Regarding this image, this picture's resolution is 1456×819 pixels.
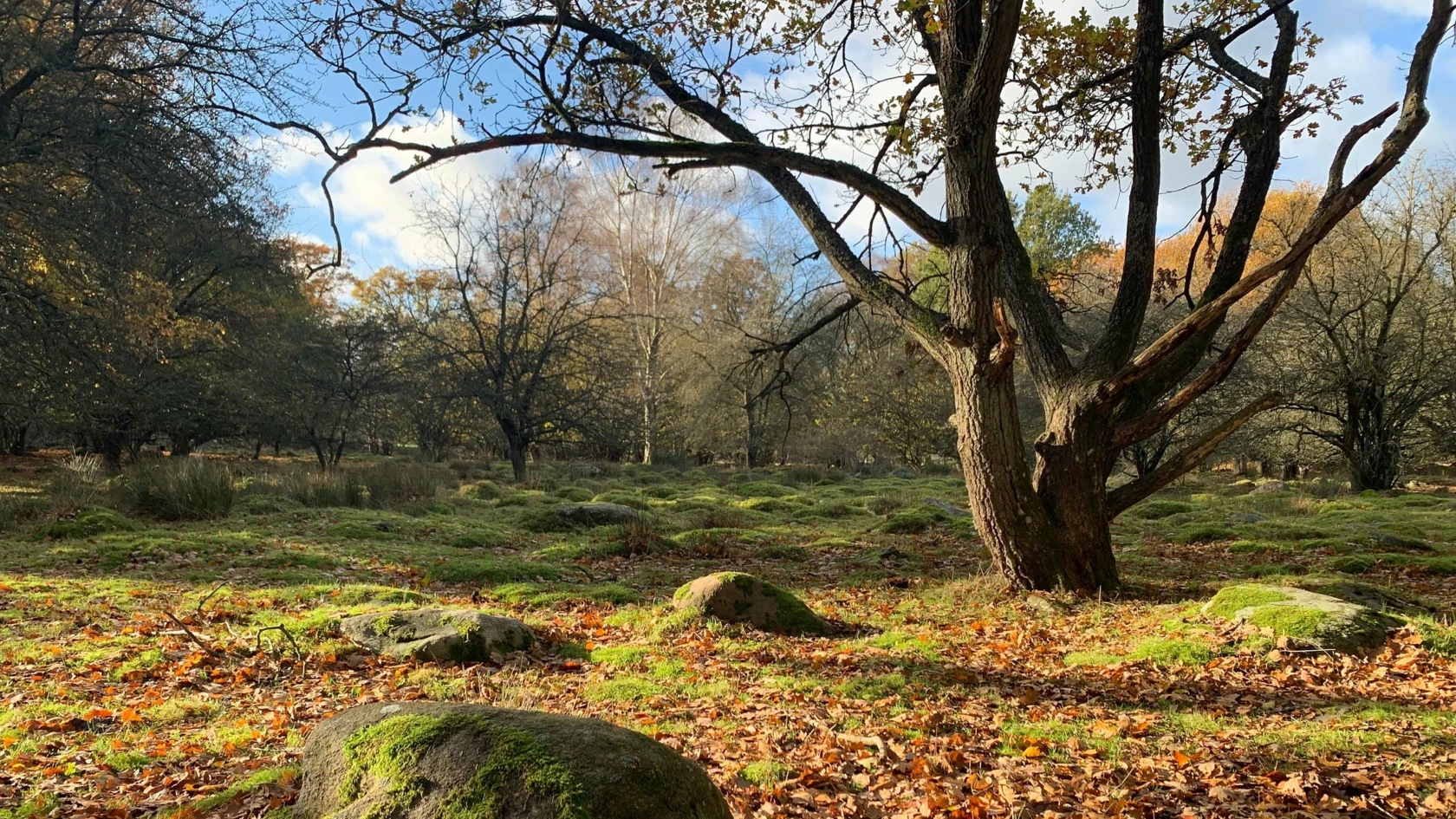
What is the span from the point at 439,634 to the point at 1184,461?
6.50m

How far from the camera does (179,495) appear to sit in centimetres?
1087

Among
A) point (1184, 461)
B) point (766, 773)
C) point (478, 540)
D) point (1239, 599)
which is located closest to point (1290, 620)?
point (1239, 599)

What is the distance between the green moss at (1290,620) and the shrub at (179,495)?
40.8ft

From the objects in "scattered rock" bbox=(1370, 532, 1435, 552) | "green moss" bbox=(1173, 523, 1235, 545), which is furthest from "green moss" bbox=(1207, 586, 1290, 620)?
"green moss" bbox=(1173, 523, 1235, 545)

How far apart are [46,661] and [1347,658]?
27.3ft

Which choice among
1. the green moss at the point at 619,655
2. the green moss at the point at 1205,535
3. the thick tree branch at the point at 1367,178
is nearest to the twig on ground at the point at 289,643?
the green moss at the point at 619,655

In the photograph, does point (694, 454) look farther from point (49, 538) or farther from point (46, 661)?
point (46, 661)

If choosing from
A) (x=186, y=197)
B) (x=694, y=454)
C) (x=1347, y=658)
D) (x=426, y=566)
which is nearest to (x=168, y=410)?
(x=186, y=197)

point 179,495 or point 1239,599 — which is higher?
point 1239,599

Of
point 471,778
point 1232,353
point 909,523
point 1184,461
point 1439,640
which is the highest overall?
point 1232,353

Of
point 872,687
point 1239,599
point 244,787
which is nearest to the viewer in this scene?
point 244,787

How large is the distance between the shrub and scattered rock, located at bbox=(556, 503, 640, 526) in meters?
4.88

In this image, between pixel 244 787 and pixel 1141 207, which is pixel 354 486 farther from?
pixel 1141 207

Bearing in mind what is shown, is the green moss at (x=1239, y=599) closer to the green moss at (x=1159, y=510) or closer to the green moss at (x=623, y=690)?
the green moss at (x=623, y=690)
